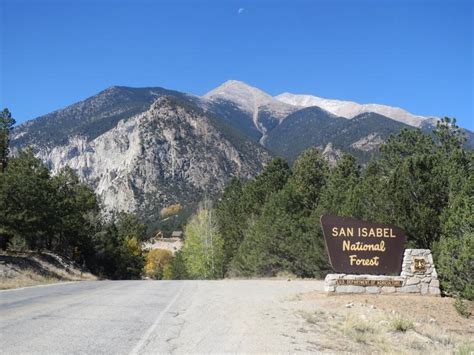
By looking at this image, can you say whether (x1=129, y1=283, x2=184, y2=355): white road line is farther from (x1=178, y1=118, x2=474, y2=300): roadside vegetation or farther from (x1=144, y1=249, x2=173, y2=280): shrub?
(x1=144, y1=249, x2=173, y2=280): shrub

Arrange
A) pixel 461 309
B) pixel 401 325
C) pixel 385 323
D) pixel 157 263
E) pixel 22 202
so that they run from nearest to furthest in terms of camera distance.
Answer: pixel 401 325 → pixel 385 323 → pixel 461 309 → pixel 22 202 → pixel 157 263

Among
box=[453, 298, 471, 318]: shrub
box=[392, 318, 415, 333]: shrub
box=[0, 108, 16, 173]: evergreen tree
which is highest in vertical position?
box=[0, 108, 16, 173]: evergreen tree

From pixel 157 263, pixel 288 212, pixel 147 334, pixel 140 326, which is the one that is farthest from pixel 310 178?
pixel 157 263

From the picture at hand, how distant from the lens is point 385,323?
528 inches

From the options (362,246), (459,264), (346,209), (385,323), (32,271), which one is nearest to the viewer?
(385,323)

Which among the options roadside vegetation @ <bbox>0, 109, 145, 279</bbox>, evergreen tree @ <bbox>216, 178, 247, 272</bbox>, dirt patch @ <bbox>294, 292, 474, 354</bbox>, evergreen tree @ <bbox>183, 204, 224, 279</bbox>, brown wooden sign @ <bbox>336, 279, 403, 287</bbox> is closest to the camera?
dirt patch @ <bbox>294, 292, 474, 354</bbox>

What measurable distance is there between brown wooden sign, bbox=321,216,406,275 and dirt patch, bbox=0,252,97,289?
49.2 feet

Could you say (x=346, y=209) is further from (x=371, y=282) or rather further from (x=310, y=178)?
(x=310, y=178)

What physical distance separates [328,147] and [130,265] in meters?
111

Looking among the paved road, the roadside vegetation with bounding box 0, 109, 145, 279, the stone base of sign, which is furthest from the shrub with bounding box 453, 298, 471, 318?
the roadside vegetation with bounding box 0, 109, 145, 279

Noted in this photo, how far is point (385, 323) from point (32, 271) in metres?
25.6

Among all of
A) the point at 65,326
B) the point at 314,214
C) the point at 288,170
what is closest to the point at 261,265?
the point at 314,214

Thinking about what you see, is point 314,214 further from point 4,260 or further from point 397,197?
point 4,260

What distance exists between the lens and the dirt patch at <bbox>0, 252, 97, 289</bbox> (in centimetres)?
2792
